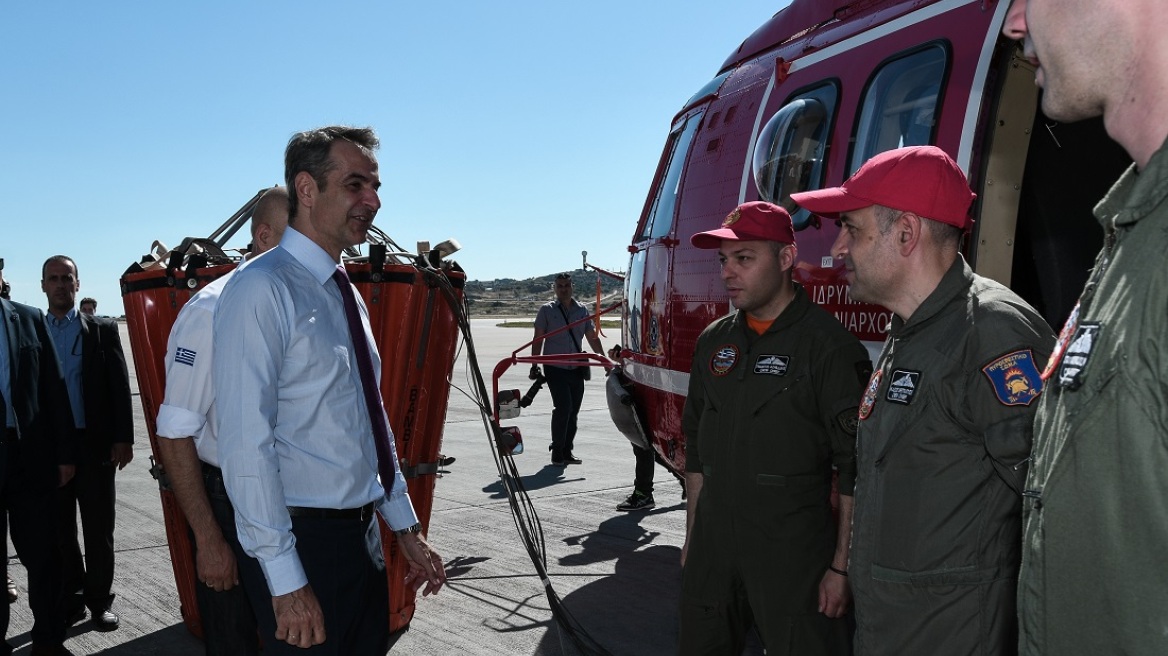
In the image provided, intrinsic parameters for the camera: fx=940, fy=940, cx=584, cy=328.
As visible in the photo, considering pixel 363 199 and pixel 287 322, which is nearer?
pixel 287 322

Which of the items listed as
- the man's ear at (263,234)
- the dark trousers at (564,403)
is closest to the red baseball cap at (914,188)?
the man's ear at (263,234)

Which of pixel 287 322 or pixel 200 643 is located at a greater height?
pixel 287 322

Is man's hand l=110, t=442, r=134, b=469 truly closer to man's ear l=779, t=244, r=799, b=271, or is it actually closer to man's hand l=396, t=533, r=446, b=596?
man's hand l=396, t=533, r=446, b=596

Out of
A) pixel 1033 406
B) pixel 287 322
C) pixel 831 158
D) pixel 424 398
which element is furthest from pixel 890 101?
pixel 287 322

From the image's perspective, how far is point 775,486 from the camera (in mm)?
3145

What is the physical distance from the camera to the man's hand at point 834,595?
9.79 feet

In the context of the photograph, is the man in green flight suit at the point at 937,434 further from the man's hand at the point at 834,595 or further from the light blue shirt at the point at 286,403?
the light blue shirt at the point at 286,403

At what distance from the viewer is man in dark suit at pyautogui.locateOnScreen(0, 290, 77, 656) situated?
4379 mm

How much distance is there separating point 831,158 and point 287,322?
2687 mm

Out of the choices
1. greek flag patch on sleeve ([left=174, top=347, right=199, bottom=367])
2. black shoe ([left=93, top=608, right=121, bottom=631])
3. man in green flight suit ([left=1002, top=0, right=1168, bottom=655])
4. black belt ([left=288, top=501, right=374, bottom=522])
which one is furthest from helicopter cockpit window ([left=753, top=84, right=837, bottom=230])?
black shoe ([left=93, top=608, right=121, bottom=631])

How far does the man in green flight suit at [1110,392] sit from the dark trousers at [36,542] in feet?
14.6

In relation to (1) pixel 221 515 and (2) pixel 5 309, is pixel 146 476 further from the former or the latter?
(1) pixel 221 515

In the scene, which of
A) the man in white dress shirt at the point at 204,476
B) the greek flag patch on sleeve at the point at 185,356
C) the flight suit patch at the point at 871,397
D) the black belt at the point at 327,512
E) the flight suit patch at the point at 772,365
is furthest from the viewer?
the flight suit patch at the point at 772,365

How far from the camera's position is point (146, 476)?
356 inches
